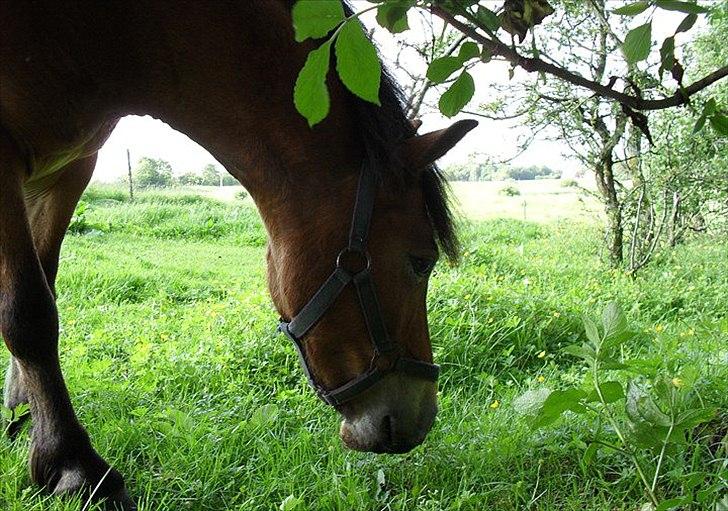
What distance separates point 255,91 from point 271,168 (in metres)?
0.24

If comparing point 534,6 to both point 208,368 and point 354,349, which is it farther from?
point 208,368

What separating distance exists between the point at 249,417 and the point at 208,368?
0.49m

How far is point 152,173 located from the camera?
535 inches

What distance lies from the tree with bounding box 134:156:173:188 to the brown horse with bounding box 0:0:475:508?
12.0m

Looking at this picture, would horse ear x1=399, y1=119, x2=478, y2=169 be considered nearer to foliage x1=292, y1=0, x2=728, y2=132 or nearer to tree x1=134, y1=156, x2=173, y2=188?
foliage x1=292, y1=0, x2=728, y2=132

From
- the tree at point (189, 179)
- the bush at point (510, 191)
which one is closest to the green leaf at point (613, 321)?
the bush at point (510, 191)

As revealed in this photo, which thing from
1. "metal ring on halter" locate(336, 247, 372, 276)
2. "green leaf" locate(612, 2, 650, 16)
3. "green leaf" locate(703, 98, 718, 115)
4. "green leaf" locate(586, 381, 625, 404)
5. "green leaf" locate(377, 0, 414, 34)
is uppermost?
"green leaf" locate(377, 0, 414, 34)

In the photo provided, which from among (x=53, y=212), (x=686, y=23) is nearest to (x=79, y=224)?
(x=53, y=212)

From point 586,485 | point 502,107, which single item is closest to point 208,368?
point 586,485

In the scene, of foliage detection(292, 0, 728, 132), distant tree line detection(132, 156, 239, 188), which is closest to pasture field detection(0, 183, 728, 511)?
foliage detection(292, 0, 728, 132)

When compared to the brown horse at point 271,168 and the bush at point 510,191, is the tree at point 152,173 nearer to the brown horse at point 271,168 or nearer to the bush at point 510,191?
the bush at point 510,191

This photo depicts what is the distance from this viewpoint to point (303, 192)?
186 centimetres

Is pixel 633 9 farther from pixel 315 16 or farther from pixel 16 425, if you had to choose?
pixel 16 425

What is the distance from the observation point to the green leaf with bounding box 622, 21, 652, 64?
0.93 metres
